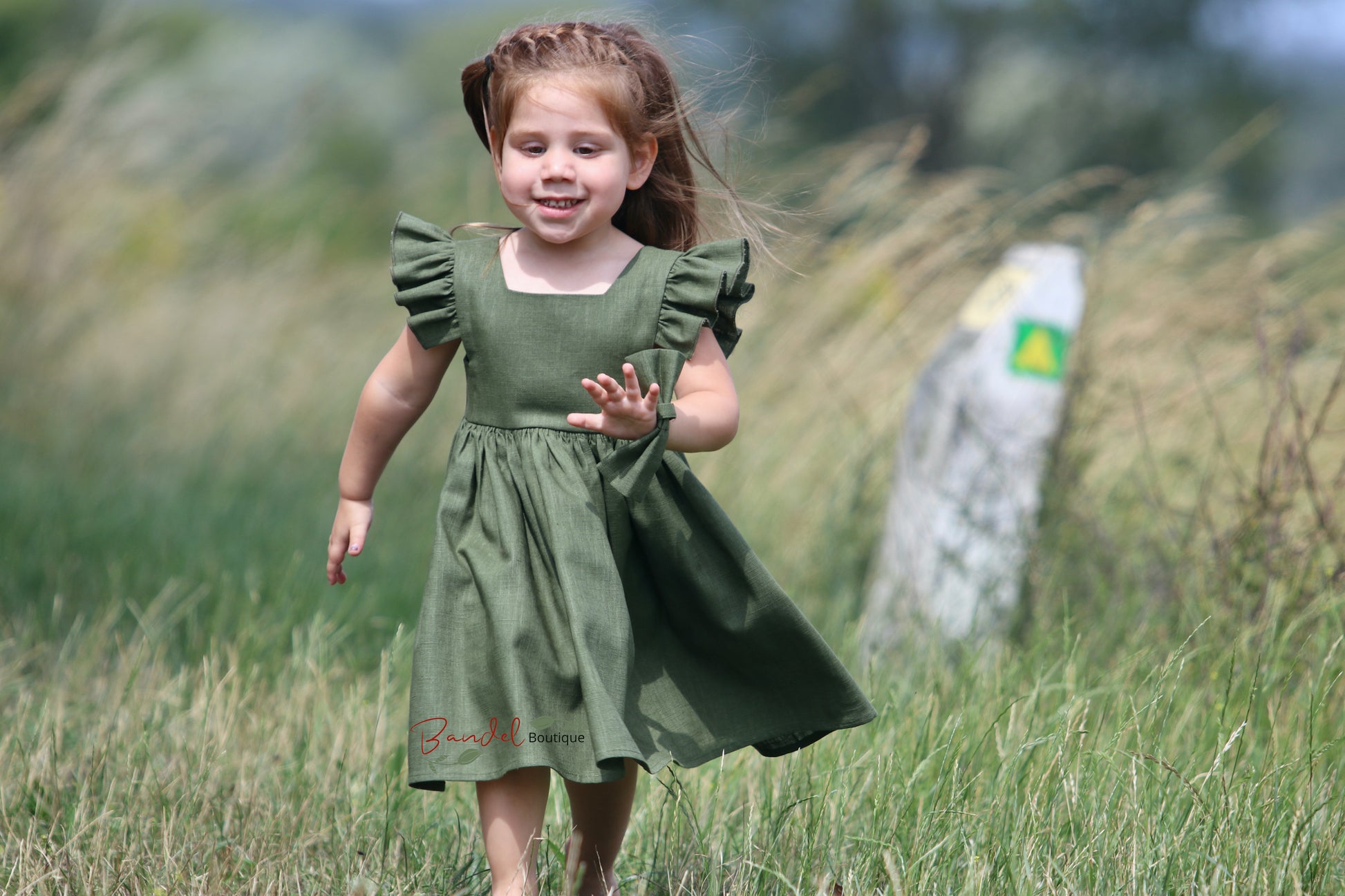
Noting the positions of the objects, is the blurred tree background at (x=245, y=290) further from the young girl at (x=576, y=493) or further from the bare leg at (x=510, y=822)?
the bare leg at (x=510, y=822)

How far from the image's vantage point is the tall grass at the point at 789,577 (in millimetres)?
2178

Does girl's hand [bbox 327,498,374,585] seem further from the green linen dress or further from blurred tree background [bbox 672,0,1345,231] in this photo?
blurred tree background [bbox 672,0,1345,231]

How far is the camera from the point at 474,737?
6.27ft

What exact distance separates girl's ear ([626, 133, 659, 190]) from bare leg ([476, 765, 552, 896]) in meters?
0.97

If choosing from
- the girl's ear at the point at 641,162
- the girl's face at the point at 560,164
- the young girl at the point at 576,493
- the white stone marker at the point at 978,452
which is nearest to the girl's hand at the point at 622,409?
the young girl at the point at 576,493

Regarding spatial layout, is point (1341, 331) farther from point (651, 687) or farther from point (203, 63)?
point (203, 63)

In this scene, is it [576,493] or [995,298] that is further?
[995,298]

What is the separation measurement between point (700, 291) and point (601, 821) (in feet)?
2.98

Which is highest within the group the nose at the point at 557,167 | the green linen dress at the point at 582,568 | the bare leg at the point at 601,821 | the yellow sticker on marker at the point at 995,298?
the yellow sticker on marker at the point at 995,298

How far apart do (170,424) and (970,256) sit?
3444 millimetres

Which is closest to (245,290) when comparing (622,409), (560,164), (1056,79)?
(560,164)

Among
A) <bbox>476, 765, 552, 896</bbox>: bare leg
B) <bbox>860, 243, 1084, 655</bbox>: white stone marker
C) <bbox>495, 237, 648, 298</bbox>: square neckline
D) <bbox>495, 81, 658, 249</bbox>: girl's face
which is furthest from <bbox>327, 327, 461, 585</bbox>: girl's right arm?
<bbox>860, 243, 1084, 655</bbox>: white stone marker

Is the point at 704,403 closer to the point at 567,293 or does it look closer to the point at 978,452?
the point at 567,293

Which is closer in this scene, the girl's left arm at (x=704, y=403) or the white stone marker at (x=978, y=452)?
the girl's left arm at (x=704, y=403)
